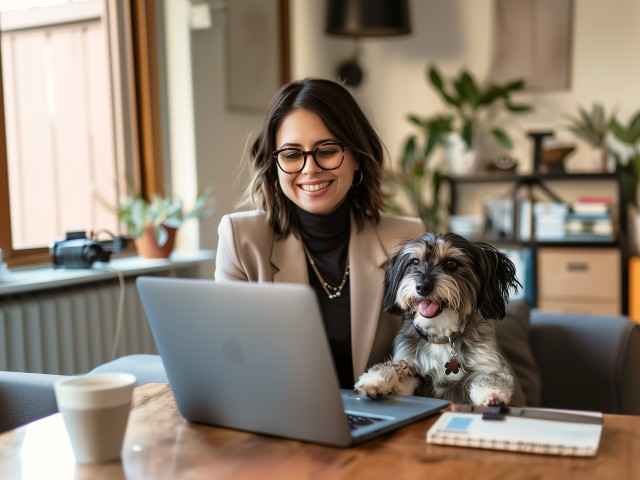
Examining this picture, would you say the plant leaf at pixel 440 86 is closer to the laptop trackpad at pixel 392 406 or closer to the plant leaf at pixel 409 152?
the plant leaf at pixel 409 152

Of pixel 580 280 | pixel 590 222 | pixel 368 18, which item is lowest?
pixel 580 280

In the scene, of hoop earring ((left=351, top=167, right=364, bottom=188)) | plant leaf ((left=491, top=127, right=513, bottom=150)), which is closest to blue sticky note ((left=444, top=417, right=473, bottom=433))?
hoop earring ((left=351, top=167, right=364, bottom=188))

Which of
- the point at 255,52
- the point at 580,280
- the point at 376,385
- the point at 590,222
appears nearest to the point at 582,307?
the point at 580,280

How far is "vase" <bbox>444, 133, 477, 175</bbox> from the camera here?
5.02 meters

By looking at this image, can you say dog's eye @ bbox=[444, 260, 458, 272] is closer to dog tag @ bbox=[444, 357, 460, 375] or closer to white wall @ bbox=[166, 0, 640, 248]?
dog tag @ bbox=[444, 357, 460, 375]

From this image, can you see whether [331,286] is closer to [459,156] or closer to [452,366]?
[452,366]

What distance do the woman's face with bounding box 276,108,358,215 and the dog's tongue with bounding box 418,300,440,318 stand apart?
0.38m

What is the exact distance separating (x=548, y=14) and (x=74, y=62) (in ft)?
10.1

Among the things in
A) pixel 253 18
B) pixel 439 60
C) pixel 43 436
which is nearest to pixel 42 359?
pixel 43 436

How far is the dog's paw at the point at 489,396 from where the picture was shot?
1.36 metres

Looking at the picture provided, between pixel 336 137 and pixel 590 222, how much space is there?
3325 mm

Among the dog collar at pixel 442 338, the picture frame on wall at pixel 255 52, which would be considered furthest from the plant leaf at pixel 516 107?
the dog collar at pixel 442 338

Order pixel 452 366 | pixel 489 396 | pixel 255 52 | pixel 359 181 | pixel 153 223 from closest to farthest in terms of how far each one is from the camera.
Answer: pixel 489 396 → pixel 452 366 → pixel 359 181 → pixel 153 223 → pixel 255 52

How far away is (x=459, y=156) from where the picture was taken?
16.6ft
